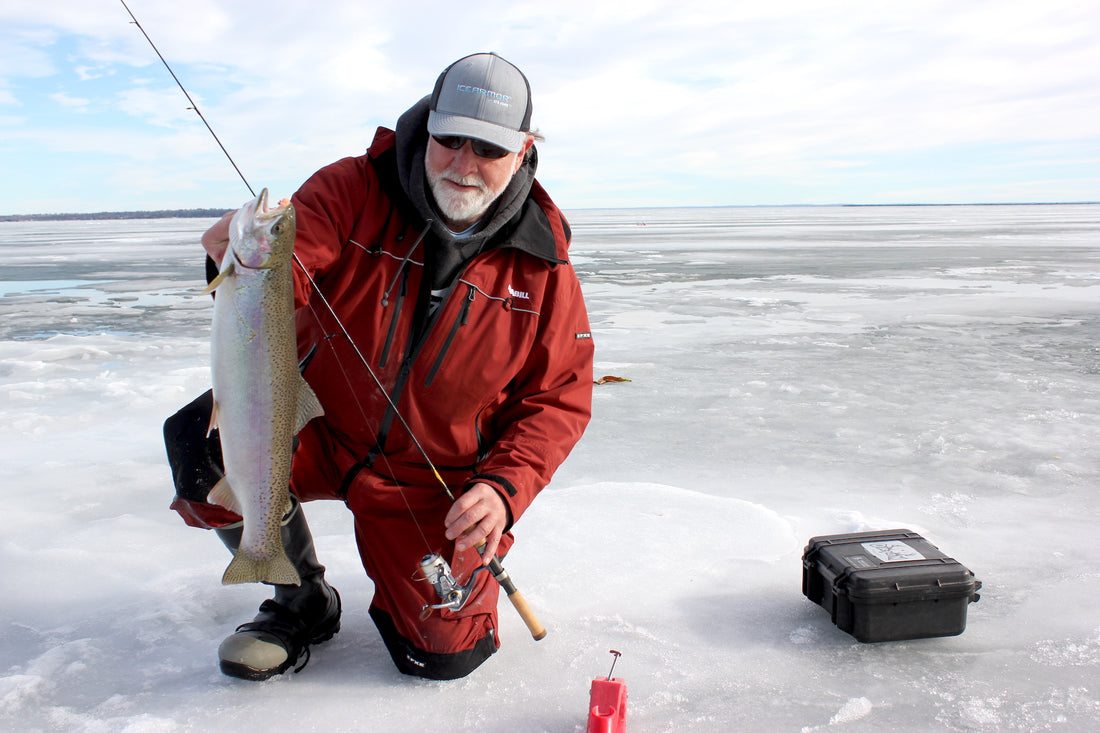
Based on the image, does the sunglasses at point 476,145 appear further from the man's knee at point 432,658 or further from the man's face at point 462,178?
the man's knee at point 432,658

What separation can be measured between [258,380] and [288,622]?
3.12 ft

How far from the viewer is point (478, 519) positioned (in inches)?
99.7

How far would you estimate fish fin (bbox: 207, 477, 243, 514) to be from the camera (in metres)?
2.56

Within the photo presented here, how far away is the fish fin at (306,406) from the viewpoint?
8.10 ft

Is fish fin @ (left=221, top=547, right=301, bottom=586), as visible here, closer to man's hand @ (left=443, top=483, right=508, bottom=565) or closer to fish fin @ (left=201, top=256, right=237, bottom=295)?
man's hand @ (left=443, top=483, right=508, bottom=565)

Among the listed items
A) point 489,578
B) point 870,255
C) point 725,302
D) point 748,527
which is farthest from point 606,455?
point 870,255

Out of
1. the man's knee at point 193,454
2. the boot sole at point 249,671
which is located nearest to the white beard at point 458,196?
the man's knee at point 193,454

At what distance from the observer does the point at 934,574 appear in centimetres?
275

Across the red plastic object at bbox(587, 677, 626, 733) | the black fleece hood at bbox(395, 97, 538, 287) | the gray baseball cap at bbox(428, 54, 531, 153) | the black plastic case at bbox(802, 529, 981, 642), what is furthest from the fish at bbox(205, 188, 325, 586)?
the black plastic case at bbox(802, 529, 981, 642)

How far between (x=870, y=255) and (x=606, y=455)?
18.9 meters

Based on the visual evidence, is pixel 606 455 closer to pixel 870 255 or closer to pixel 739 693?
pixel 739 693

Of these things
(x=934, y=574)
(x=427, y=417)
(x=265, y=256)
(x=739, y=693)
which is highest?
(x=265, y=256)

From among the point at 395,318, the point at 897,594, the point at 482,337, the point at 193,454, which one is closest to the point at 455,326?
the point at 482,337

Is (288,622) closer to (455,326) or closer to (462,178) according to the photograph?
(455,326)
